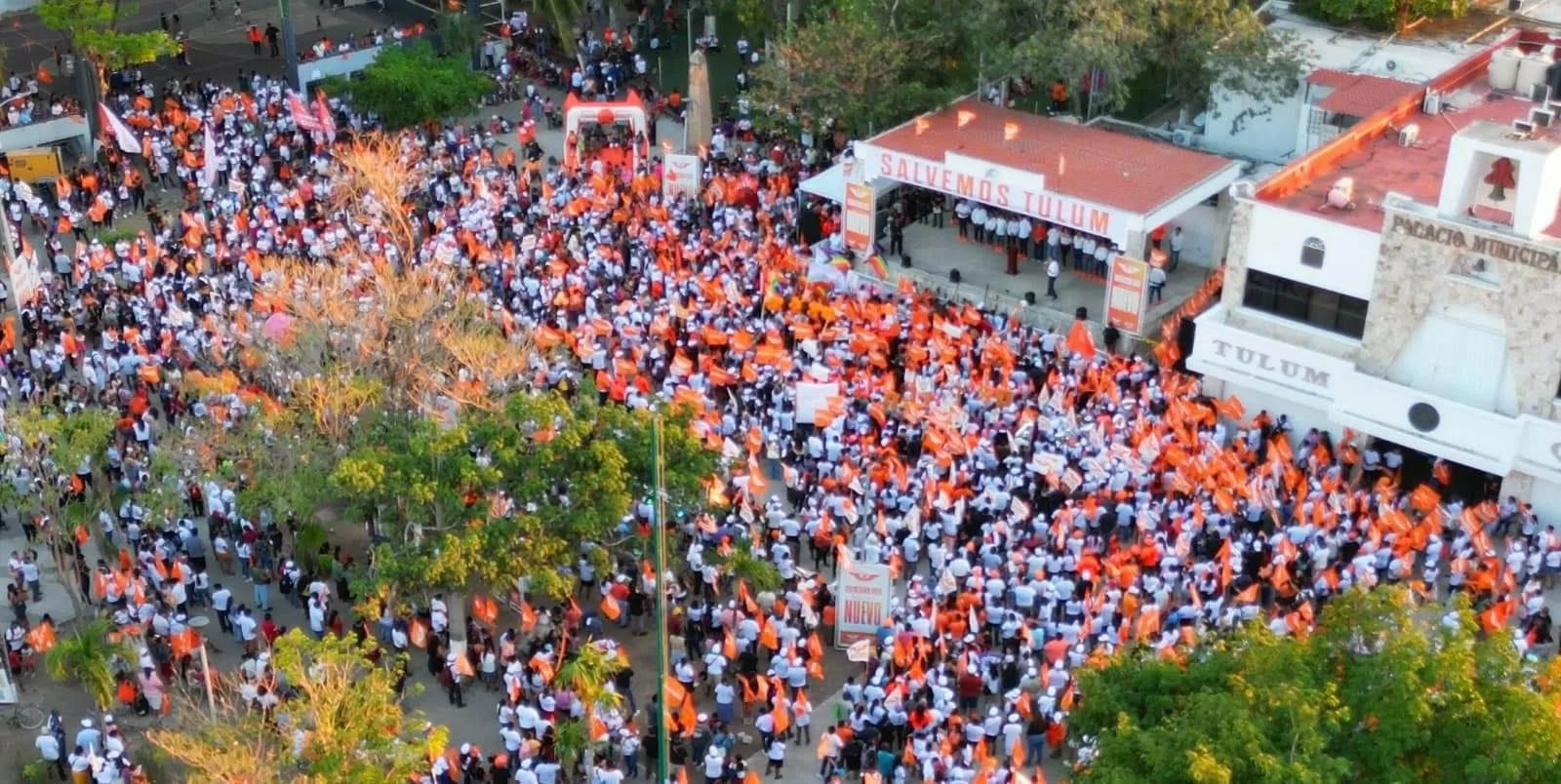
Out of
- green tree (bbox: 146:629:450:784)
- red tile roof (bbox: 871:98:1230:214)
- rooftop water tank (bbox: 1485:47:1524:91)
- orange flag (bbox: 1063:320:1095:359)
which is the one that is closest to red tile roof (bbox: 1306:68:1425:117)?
rooftop water tank (bbox: 1485:47:1524:91)

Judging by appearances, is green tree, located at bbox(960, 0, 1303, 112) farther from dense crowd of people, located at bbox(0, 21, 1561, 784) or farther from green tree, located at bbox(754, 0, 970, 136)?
dense crowd of people, located at bbox(0, 21, 1561, 784)

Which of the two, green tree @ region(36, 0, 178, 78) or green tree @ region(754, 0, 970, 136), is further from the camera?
green tree @ region(36, 0, 178, 78)

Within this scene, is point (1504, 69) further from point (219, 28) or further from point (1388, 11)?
point (219, 28)

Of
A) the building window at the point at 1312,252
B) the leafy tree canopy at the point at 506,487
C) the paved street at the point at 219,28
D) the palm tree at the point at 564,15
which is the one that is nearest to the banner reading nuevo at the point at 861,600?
the leafy tree canopy at the point at 506,487

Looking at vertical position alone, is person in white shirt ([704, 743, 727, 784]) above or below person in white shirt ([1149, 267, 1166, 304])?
below

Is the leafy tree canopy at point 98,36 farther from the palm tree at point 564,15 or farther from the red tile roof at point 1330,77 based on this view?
the red tile roof at point 1330,77

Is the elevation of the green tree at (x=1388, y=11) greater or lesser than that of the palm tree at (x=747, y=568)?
greater
